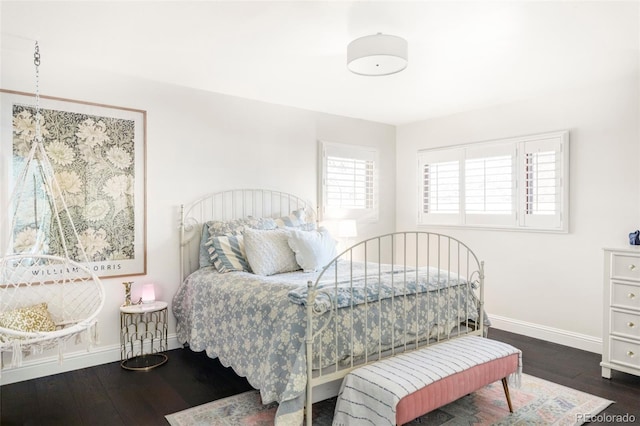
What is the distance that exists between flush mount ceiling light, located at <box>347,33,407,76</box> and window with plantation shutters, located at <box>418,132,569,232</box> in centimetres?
213

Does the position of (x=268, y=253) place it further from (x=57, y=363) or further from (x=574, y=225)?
(x=574, y=225)

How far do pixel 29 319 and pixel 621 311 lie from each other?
4.27m

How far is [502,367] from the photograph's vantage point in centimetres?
255

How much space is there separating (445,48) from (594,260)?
2.46m

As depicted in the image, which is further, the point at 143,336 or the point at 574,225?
the point at 574,225

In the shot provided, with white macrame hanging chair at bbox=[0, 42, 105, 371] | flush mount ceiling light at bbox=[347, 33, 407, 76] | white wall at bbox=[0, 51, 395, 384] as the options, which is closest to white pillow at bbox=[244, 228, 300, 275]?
white wall at bbox=[0, 51, 395, 384]

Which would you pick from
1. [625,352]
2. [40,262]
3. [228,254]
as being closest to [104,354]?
[40,262]

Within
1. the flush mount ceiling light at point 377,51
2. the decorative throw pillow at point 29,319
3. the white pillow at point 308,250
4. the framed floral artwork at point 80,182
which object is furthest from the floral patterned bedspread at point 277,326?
the flush mount ceiling light at point 377,51

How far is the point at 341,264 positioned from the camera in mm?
3791

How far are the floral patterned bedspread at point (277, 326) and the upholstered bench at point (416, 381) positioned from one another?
0.21 meters

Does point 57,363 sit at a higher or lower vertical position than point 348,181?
lower

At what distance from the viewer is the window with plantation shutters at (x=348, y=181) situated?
4879 mm

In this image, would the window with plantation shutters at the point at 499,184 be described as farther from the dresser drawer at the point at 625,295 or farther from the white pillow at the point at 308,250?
the white pillow at the point at 308,250

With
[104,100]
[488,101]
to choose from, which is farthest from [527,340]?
[104,100]
